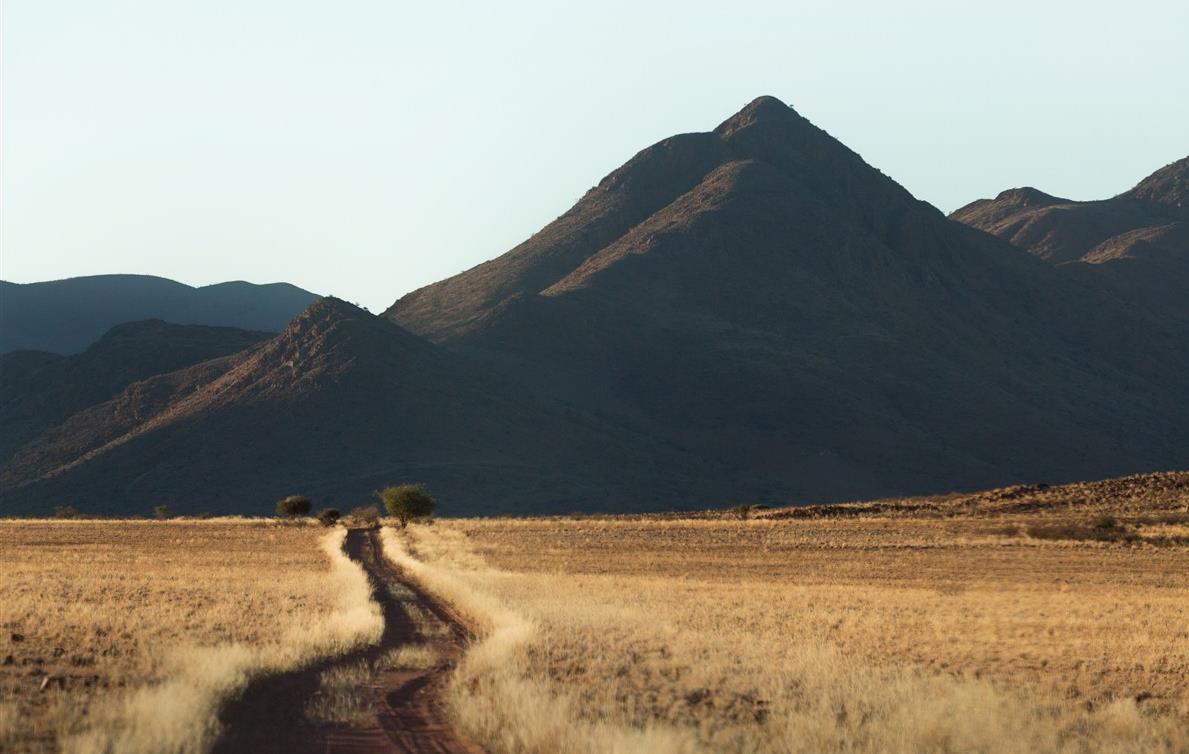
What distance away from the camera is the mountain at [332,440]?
12381 cm

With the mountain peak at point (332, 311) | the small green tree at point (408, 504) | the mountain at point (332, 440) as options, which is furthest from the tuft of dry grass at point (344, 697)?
the mountain peak at point (332, 311)

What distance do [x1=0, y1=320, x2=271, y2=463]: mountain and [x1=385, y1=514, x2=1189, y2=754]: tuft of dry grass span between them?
14205 cm

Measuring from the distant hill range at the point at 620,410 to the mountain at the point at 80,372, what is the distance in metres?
6.85

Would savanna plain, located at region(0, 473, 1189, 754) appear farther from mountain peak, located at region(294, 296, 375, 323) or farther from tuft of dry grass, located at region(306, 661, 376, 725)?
mountain peak, located at region(294, 296, 375, 323)

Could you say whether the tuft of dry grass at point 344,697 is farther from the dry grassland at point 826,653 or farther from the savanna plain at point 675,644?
the dry grassland at point 826,653

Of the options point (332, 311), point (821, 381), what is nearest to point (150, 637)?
point (332, 311)

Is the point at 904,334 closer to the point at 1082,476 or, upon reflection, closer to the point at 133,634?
the point at 1082,476

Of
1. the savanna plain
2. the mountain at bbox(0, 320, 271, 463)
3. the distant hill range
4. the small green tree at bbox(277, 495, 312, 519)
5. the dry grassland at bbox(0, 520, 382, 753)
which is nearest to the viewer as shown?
the dry grassland at bbox(0, 520, 382, 753)

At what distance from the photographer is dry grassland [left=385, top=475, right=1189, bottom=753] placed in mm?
13109

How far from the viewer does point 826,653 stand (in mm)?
18453

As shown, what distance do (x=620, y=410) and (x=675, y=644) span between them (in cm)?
14314

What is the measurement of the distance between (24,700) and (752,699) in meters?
7.70

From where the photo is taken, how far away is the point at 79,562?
41.8m

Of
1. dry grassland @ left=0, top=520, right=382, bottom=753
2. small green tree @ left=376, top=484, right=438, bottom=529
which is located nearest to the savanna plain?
dry grassland @ left=0, top=520, right=382, bottom=753
